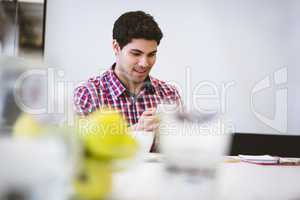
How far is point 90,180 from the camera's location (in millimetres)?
461

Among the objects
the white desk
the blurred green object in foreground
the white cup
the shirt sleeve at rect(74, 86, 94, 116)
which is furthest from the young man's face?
the blurred green object in foreground

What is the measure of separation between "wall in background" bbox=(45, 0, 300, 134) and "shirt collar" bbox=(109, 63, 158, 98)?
0.18ft

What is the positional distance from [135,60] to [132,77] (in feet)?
0.41

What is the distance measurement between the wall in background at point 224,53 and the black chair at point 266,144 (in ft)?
0.22

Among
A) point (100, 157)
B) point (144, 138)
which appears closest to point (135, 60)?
point (144, 138)

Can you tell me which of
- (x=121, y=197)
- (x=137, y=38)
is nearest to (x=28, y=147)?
(x=121, y=197)

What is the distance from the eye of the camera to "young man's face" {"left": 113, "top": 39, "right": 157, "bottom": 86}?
2.55 m

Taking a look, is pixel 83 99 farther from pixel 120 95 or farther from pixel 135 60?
pixel 135 60

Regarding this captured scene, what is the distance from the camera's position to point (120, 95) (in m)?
2.54

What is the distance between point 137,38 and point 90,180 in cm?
214

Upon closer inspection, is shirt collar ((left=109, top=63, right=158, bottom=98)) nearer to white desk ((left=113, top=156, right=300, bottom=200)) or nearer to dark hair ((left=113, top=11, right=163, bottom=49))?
dark hair ((left=113, top=11, right=163, bottom=49))

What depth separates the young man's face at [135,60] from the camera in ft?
8.36

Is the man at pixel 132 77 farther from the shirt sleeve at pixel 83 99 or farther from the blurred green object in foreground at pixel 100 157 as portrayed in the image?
the blurred green object in foreground at pixel 100 157

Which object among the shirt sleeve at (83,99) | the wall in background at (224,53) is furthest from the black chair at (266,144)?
the shirt sleeve at (83,99)
